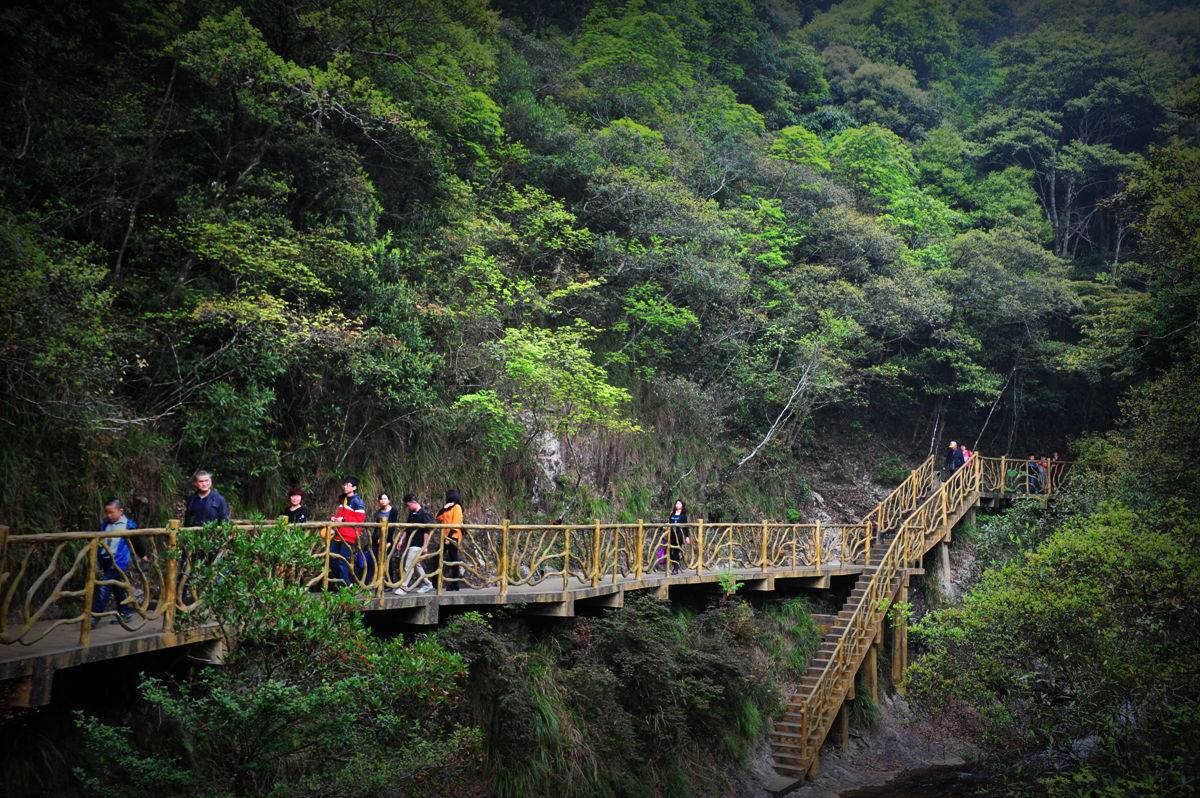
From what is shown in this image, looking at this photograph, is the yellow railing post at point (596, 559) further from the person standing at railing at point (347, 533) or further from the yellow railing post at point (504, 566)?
the person standing at railing at point (347, 533)

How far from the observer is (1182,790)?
294 inches

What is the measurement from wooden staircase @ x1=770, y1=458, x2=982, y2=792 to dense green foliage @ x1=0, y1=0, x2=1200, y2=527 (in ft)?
10.7

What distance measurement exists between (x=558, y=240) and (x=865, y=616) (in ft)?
32.4

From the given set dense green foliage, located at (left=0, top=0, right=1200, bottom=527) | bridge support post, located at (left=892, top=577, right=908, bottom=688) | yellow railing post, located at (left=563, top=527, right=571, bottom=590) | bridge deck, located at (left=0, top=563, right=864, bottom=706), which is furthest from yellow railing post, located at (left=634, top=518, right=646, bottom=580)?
bridge support post, located at (left=892, top=577, right=908, bottom=688)

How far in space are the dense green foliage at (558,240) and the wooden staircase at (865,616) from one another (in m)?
3.26

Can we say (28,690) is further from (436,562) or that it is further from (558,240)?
(558,240)

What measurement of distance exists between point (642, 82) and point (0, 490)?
19.4m

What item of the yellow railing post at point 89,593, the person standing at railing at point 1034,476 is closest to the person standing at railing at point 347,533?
the yellow railing post at point 89,593

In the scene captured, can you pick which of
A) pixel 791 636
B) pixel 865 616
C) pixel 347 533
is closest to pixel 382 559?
pixel 347 533

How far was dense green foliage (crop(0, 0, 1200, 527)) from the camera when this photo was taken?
1115 centimetres

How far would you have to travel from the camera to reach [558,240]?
1769cm

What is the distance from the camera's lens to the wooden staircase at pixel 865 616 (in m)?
14.8

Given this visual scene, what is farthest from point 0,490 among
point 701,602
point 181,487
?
point 701,602

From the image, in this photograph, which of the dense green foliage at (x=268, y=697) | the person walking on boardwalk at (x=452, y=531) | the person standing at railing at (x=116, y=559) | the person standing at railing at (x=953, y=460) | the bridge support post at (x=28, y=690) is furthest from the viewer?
the person standing at railing at (x=953, y=460)
